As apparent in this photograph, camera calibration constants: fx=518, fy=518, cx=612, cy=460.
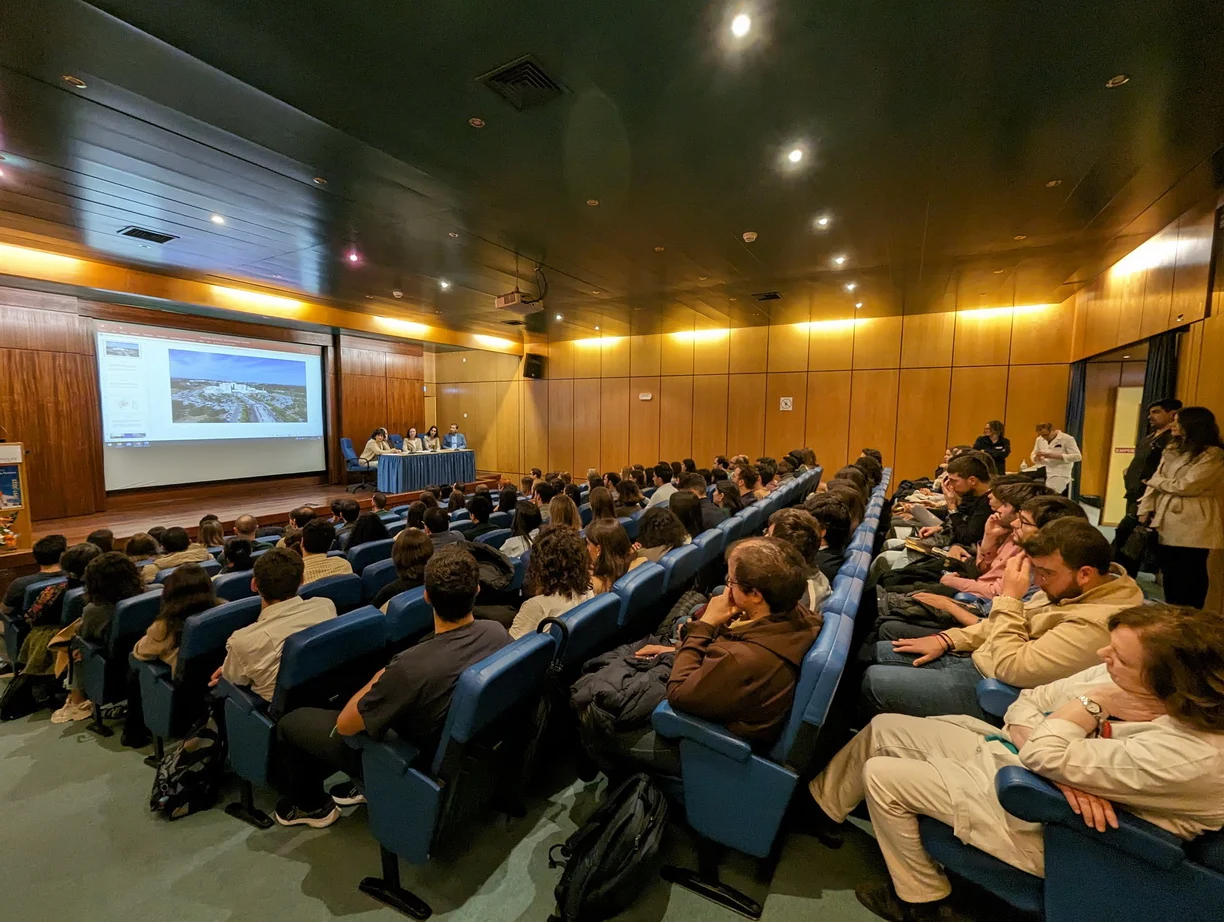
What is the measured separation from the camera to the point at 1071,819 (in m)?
1.29

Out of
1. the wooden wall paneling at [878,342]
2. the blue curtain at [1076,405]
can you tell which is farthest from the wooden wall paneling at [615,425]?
the blue curtain at [1076,405]

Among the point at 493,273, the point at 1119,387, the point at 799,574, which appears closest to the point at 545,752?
the point at 799,574

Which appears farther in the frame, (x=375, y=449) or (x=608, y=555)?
(x=375, y=449)

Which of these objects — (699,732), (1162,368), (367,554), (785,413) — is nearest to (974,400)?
(785,413)

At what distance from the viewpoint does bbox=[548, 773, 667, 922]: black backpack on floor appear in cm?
161

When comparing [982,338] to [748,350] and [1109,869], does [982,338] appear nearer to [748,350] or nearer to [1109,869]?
[748,350]

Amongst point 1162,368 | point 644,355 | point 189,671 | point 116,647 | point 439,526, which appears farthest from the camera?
point 644,355

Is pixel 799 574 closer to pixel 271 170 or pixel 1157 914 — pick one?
pixel 1157 914

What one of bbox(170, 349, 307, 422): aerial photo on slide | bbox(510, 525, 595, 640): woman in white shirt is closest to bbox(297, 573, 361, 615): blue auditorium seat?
bbox(510, 525, 595, 640): woman in white shirt

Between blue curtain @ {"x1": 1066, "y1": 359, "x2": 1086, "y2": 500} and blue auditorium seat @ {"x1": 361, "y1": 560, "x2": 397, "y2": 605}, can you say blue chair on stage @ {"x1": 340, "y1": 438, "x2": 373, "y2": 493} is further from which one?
blue curtain @ {"x1": 1066, "y1": 359, "x2": 1086, "y2": 500}

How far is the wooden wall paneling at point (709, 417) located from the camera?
37.3 ft

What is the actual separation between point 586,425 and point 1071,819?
12229 mm

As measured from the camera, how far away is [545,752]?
7.41 feet

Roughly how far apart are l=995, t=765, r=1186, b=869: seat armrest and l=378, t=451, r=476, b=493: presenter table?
10.7 m
